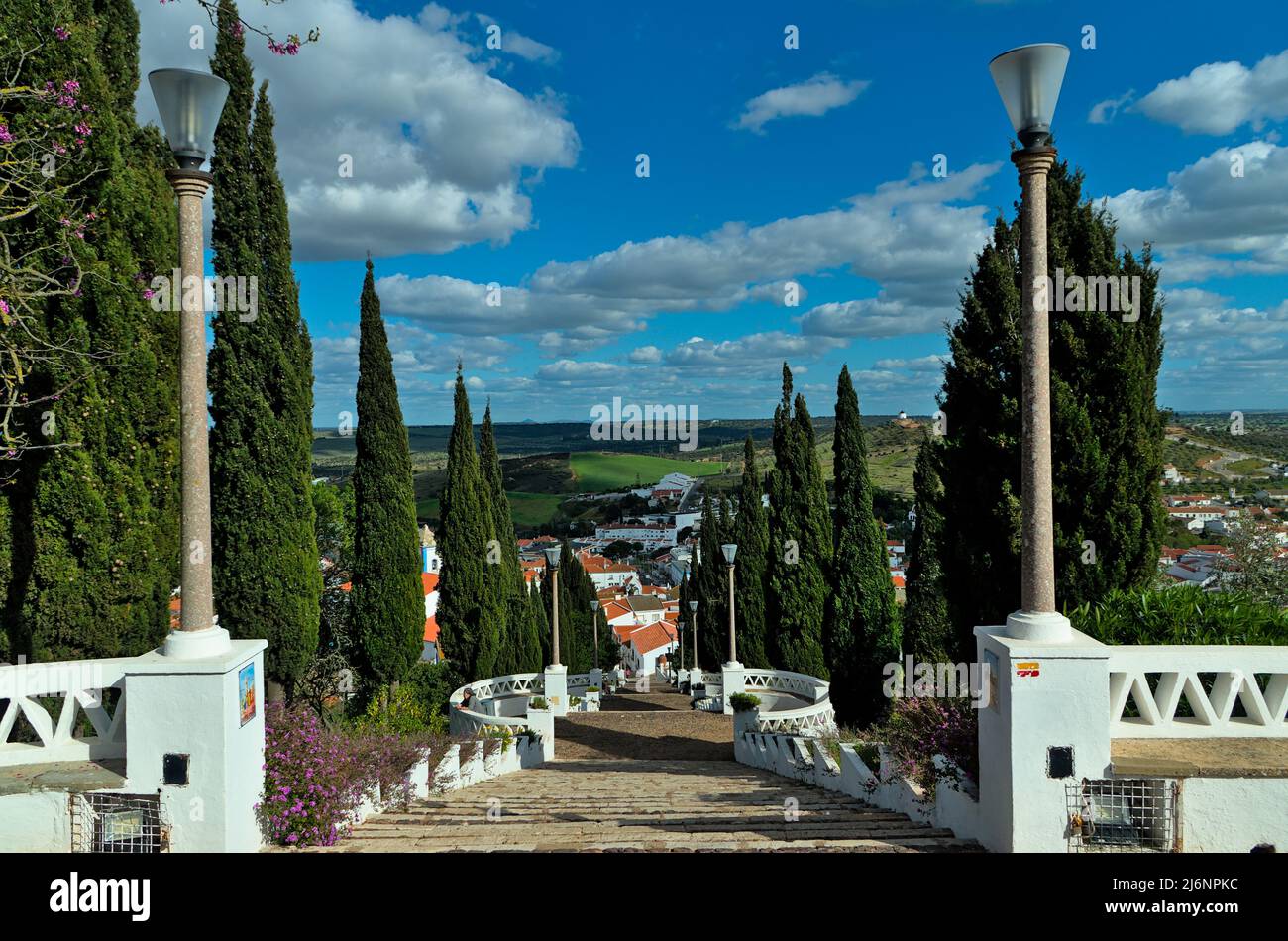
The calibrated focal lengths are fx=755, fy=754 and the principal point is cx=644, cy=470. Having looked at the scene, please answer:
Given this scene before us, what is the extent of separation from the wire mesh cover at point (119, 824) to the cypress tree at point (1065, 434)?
26.5ft

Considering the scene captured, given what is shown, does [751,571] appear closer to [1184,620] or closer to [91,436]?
[1184,620]

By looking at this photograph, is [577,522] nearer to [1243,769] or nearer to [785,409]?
[785,409]

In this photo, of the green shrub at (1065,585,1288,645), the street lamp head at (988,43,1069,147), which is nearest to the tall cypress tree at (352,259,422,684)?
the green shrub at (1065,585,1288,645)

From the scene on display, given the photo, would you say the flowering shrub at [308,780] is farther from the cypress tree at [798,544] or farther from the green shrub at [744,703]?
the cypress tree at [798,544]

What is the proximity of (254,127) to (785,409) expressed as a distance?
1664 cm

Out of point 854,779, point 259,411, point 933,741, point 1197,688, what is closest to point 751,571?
point 259,411

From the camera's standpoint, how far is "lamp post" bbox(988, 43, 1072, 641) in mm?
4824

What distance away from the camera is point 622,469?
162750mm

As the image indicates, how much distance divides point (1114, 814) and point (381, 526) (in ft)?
49.3

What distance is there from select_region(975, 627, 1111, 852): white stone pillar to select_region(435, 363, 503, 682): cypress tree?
1654 cm

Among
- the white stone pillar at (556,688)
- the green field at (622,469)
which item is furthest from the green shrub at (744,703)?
the green field at (622,469)

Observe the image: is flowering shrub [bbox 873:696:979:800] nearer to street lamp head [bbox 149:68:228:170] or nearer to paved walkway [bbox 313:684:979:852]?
paved walkway [bbox 313:684:979:852]

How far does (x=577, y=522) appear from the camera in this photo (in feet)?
429
